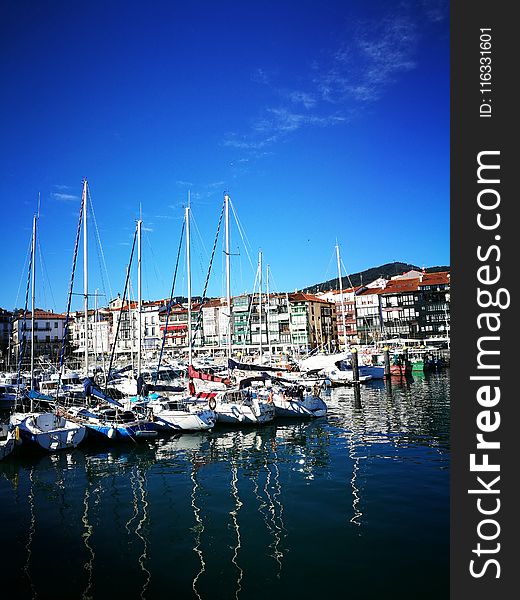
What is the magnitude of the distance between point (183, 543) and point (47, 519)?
5190 mm

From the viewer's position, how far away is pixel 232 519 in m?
13.5

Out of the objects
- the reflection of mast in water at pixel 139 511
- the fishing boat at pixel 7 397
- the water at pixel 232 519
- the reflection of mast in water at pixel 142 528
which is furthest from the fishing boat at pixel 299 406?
the fishing boat at pixel 7 397

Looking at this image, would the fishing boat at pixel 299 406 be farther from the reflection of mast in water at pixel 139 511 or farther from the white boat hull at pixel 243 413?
the reflection of mast in water at pixel 139 511

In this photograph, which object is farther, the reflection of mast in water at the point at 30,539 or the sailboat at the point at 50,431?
the sailboat at the point at 50,431

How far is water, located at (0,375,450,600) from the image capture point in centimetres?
1000

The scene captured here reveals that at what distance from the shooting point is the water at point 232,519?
10000 mm

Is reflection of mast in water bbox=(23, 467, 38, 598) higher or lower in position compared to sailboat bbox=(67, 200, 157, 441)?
lower

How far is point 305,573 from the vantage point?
33.4 feet

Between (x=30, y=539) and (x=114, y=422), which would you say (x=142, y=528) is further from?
(x=114, y=422)

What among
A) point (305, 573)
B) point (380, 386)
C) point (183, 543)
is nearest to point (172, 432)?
point (183, 543)

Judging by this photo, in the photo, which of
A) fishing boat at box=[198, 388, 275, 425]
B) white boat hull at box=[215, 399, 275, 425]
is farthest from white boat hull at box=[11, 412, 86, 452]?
white boat hull at box=[215, 399, 275, 425]

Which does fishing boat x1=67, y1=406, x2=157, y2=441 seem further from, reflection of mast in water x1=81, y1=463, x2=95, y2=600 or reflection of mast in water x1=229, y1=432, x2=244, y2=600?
reflection of mast in water x1=81, y1=463, x2=95, y2=600

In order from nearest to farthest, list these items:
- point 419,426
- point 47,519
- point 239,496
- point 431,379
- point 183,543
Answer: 1. point 183,543
2. point 47,519
3. point 239,496
4. point 419,426
5. point 431,379

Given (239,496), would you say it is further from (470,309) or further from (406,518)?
(470,309)
